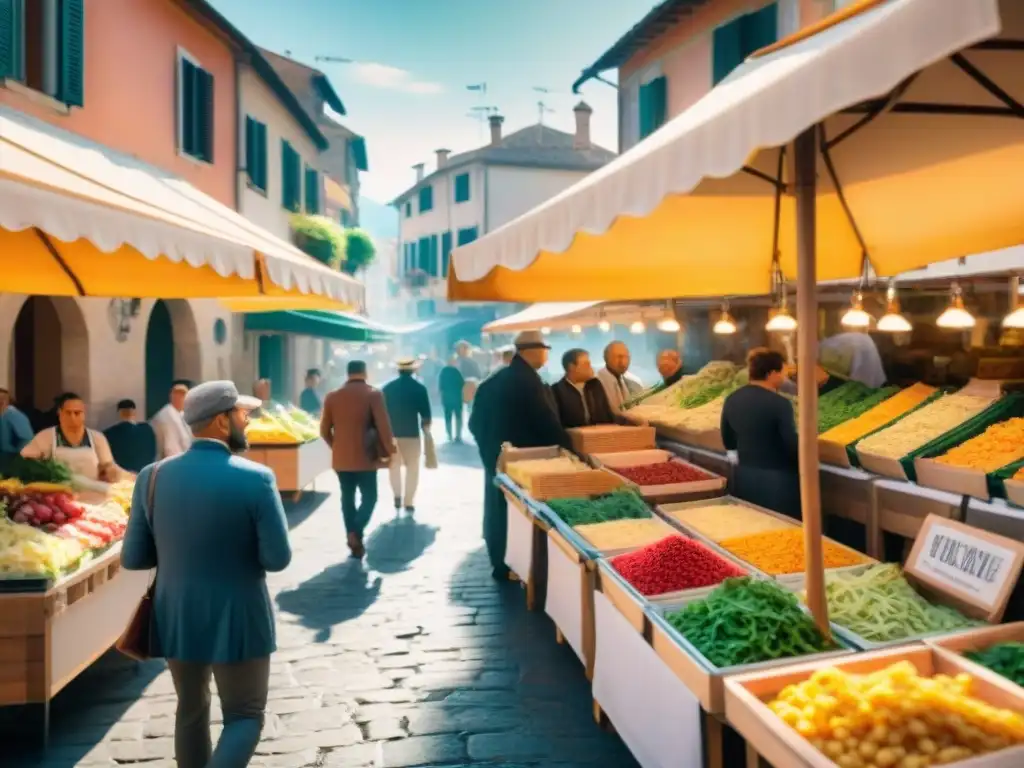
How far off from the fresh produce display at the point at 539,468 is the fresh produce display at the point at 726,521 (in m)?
0.98

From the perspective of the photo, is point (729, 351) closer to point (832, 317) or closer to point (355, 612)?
point (832, 317)

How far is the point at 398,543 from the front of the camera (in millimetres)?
8711

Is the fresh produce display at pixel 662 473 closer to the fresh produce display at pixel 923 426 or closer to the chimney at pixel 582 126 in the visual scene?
the fresh produce display at pixel 923 426

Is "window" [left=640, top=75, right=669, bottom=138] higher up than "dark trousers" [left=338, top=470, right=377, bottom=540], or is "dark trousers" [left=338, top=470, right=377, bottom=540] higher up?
"window" [left=640, top=75, right=669, bottom=138]

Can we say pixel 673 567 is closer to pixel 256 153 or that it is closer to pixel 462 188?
pixel 256 153

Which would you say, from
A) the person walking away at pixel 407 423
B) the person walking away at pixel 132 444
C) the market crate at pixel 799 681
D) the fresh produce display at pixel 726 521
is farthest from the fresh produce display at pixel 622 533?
the person walking away at pixel 132 444

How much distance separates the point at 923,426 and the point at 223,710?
17.6ft

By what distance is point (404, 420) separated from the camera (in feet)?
34.2

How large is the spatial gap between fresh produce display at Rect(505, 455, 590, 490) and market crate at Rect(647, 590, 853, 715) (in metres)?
2.71

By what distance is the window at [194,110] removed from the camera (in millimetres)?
12281

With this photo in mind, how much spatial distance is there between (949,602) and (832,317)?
9811 mm

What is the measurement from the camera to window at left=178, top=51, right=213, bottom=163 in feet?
40.3

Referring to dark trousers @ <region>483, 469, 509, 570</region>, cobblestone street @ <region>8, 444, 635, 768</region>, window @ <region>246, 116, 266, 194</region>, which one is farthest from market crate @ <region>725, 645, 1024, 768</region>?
window @ <region>246, 116, 266, 194</region>

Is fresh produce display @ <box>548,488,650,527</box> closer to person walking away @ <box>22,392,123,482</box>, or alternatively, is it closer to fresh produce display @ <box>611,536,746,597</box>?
fresh produce display @ <box>611,536,746,597</box>
